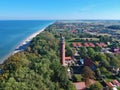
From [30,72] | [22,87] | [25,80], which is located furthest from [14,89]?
[30,72]

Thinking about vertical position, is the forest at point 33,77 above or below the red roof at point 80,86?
above

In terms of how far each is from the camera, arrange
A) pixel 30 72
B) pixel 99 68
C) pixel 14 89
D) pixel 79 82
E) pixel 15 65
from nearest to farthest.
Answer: pixel 14 89
pixel 30 72
pixel 15 65
pixel 79 82
pixel 99 68

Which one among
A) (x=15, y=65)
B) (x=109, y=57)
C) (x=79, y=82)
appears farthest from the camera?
(x=109, y=57)

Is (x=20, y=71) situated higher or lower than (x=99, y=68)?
higher

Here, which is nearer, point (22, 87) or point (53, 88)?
point (22, 87)

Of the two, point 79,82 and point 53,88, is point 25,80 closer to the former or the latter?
point 53,88

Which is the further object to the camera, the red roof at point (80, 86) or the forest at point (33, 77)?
the red roof at point (80, 86)

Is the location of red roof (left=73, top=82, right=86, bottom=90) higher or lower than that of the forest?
lower

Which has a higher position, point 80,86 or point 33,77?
point 33,77

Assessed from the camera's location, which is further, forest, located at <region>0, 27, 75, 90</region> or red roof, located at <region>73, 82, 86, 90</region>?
red roof, located at <region>73, 82, 86, 90</region>

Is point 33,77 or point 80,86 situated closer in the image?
point 33,77
